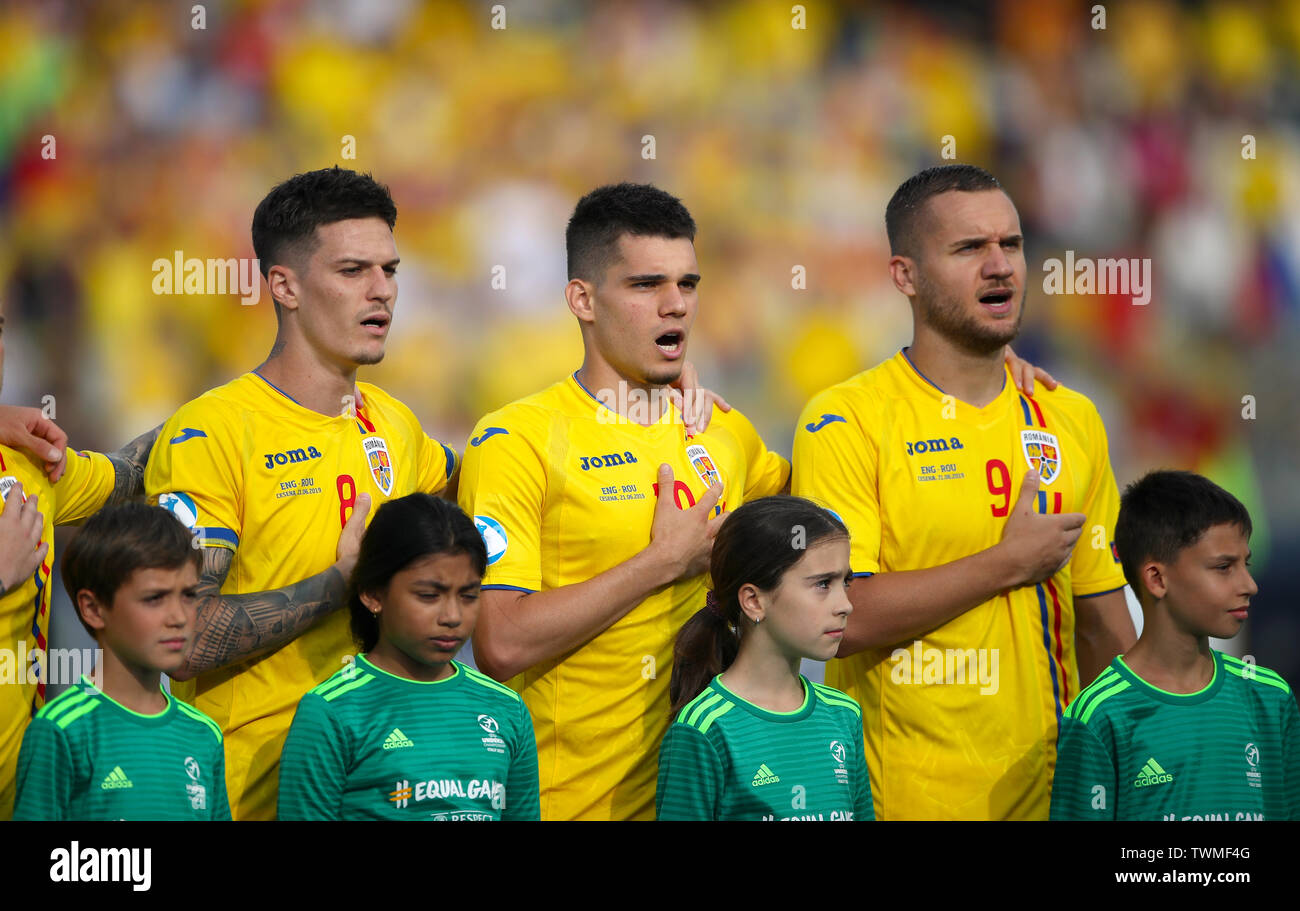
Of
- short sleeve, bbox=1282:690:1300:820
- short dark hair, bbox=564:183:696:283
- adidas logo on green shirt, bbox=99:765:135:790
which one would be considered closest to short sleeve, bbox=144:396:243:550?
adidas logo on green shirt, bbox=99:765:135:790

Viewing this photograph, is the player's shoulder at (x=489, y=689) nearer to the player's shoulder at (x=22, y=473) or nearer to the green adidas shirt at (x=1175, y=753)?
the player's shoulder at (x=22, y=473)

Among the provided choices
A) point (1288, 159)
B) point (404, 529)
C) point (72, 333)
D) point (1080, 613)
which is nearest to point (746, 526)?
point (404, 529)

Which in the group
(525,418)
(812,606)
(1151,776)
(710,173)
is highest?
(710,173)

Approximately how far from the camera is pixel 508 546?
350cm

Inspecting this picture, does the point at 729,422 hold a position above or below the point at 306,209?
below

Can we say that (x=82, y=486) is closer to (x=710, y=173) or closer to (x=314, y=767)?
(x=314, y=767)

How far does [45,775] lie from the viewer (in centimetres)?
292

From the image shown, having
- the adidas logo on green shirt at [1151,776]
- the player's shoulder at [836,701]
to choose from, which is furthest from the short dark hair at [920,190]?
the adidas logo on green shirt at [1151,776]

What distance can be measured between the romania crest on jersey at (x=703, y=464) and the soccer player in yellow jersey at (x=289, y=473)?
73cm

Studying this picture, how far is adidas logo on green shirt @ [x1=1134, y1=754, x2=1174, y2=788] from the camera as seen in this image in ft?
11.0

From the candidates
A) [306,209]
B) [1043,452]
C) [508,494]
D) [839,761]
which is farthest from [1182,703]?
[306,209]

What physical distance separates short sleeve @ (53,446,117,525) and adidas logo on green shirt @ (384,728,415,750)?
1080 mm

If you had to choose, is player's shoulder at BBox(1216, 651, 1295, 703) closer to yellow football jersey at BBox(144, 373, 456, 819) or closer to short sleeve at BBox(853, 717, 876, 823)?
short sleeve at BBox(853, 717, 876, 823)

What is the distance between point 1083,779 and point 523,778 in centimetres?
129
